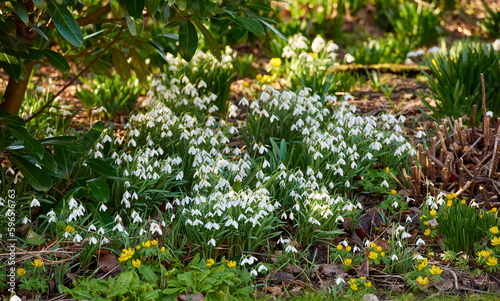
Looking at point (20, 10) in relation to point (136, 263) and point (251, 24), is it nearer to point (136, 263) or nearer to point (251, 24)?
point (251, 24)

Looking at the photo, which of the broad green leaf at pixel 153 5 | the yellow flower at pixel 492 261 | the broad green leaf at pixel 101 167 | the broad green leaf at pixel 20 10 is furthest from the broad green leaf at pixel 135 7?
the yellow flower at pixel 492 261

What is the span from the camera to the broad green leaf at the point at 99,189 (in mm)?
2525

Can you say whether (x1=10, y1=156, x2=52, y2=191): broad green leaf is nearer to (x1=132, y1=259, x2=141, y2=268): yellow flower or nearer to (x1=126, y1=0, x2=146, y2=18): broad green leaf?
(x1=132, y1=259, x2=141, y2=268): yellow flower

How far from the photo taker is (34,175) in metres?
2.45

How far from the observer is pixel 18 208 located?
2.77 metres

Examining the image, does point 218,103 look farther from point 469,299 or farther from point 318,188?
point 469,299

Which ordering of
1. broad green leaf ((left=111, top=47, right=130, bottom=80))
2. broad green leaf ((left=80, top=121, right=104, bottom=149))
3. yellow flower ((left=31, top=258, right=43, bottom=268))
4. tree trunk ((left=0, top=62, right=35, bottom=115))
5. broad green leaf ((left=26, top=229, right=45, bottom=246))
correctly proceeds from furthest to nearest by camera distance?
broad green leaf ((left=111, top=47, right=130, bottom=80)) < tree trunk ((left=0, top=62, right=35, bottom=115)) < broad green leaf ((left=80, top=121, right=104, bottom=149)) < broad green leaf ((left=26, top=229, right=45, bottom=246)) < yellow flower ((left=31, top=258, right=43, bottom=268))

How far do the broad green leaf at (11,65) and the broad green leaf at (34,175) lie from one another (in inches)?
17.0

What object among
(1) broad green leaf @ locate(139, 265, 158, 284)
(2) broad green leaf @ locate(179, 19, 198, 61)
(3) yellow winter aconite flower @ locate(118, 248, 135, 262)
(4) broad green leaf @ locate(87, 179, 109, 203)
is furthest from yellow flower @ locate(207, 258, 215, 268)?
(2) broad green leaf @ locate(179, 19, 198, 61)

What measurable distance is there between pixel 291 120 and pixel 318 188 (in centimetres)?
85

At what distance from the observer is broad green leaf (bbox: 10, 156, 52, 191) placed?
2422 millimetres

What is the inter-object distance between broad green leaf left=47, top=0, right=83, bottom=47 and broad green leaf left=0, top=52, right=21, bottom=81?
1.70 feet

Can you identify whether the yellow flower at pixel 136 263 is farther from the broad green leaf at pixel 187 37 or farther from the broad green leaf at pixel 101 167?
the broad green leaf at pixel 187 37

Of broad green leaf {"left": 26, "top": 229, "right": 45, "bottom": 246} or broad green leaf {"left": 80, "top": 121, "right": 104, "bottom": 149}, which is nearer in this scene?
broad green leaf {"left": 26, "top": 229, "right": 45, "bottom": 246}
